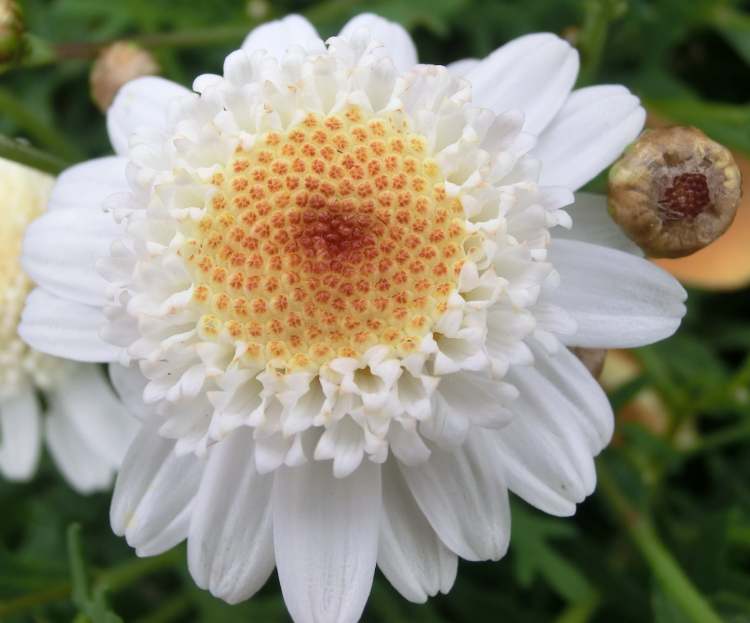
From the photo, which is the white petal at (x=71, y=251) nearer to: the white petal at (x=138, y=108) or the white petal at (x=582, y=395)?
the white petal at (x=138, y=108)

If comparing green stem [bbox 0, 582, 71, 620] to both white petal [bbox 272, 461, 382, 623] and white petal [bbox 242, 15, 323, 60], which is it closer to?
white petal [bbox 272, 461, 382, 623]

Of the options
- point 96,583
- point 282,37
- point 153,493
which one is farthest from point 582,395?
point 96,583

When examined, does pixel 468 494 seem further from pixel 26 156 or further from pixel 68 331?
pixel 26 156

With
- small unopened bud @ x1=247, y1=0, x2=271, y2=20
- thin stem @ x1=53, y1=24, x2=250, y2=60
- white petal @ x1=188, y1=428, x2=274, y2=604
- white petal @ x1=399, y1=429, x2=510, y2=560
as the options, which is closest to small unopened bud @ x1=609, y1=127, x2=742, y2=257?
white petal @ x1=399, y1=429, x2=510, y2=560

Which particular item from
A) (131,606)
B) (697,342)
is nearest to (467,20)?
(697,342)

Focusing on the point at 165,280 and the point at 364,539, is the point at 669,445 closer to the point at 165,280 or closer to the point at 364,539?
the point at 364,539
